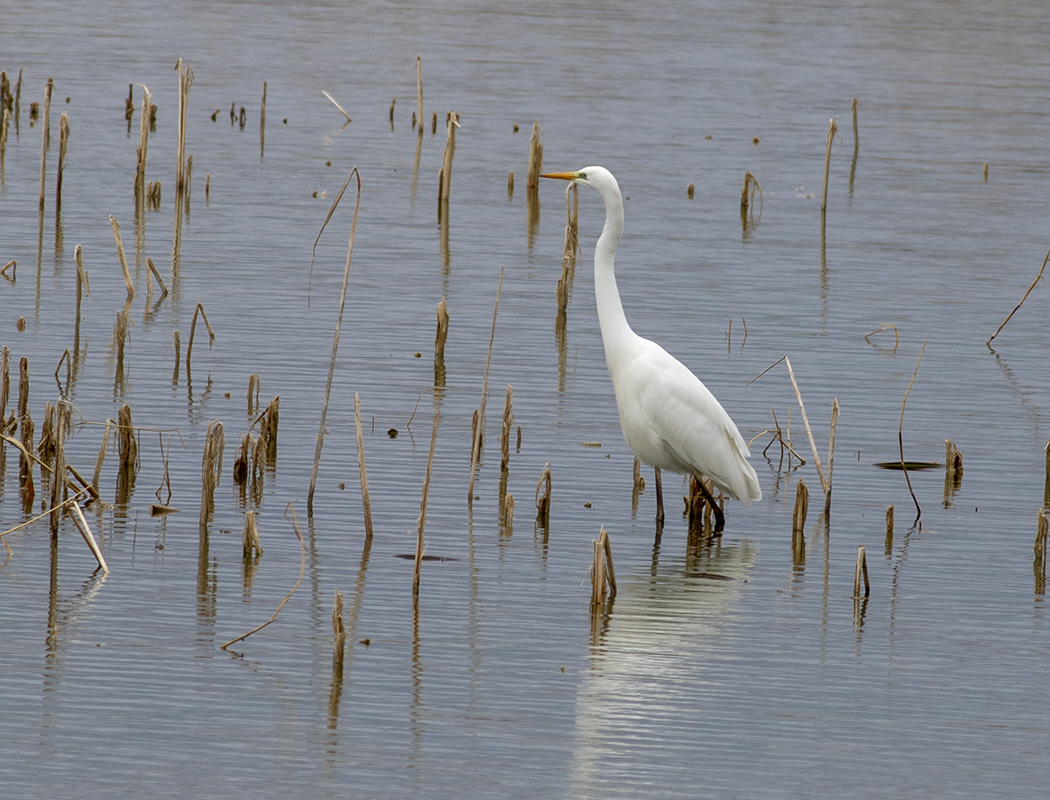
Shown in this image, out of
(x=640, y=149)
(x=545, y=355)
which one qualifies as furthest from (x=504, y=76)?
(x=545, y=355)

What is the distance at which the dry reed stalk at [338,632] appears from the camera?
25.7 ft

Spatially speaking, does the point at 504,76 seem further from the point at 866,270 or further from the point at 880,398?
the point at 880,398

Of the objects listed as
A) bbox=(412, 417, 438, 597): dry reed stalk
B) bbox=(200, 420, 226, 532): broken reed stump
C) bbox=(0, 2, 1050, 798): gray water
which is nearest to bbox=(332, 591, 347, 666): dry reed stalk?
bbox=(0, 2, 1050, 798): gray water

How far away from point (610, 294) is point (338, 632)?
14.2 feet

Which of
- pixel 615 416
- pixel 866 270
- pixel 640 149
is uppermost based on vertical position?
pixel 640 149

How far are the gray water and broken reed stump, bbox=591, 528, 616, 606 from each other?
178 millimetres

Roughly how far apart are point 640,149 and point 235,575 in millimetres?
17873

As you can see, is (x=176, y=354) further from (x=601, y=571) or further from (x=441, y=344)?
(x=601, y=571)

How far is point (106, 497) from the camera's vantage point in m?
10.8

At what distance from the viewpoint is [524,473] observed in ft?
39.0

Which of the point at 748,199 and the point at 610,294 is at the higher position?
the point at 748,199

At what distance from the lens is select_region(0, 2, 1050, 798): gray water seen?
764cm

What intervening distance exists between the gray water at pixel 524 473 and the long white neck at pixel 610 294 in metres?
0.99

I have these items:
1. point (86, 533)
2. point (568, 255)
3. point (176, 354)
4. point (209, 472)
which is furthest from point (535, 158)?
point (86, 533)
